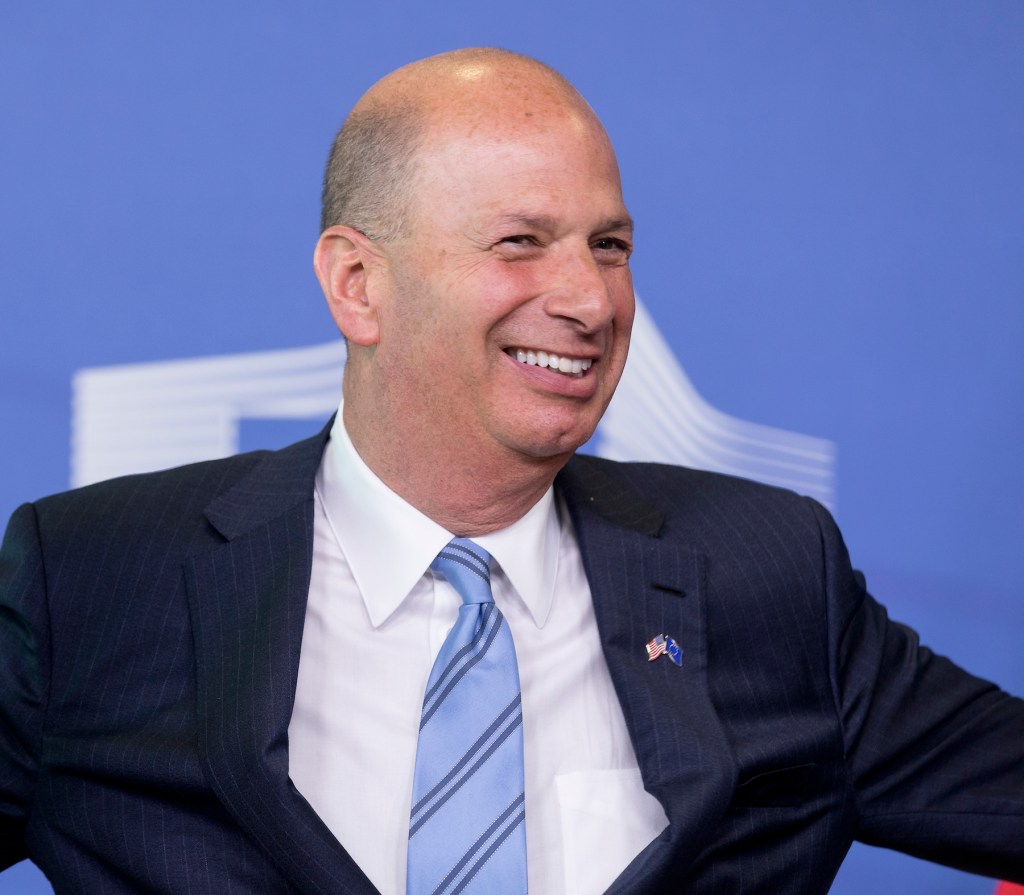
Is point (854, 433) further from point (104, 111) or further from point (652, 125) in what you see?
point (104, 111)

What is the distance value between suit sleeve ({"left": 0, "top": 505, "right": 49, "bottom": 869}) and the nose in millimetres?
637

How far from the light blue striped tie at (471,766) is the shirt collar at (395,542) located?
57 mm

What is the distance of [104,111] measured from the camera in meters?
2.14

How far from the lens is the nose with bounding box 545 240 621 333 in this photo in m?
1.69

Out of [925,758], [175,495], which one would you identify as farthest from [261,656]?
[925,758]

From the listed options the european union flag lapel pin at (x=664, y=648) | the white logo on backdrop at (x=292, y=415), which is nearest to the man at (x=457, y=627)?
the european union flag lapel pin at (x=664, y=648)

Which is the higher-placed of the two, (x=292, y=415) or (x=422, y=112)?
(x=422, y=112)

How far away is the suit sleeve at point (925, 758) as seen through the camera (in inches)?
71.6

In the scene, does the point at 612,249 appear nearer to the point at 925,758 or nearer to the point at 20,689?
the point at 925,758

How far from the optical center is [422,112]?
70.1 inches

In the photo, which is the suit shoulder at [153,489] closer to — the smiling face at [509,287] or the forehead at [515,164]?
the smiling face at [509,287]

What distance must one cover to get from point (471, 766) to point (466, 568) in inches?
9.0

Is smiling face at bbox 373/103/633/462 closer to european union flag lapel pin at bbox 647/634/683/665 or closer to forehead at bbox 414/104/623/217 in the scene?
forehead at bbox 414/104/623/217

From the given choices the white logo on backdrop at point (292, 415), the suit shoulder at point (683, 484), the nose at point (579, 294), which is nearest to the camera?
the nose at point (579, 294)
